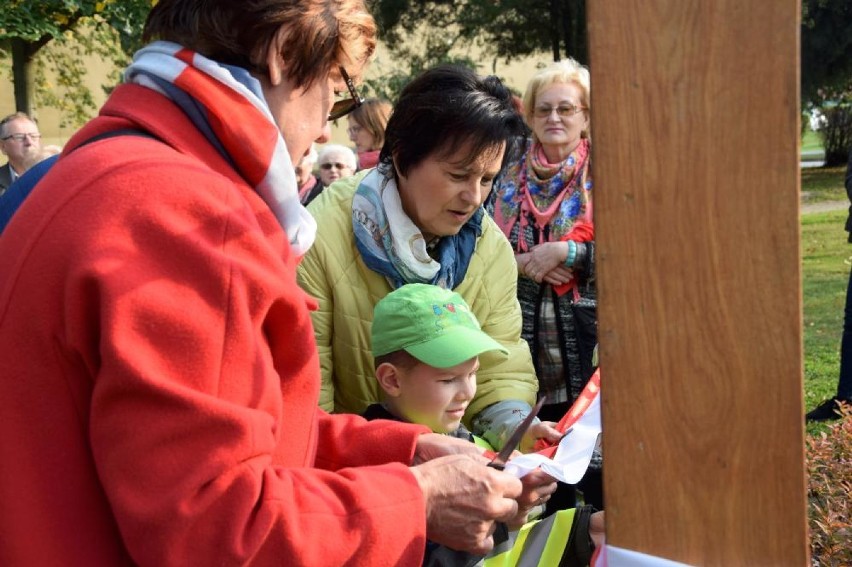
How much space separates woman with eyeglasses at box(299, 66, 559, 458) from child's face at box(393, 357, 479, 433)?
7.1 inches

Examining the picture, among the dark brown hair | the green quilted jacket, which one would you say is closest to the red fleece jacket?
the green quilted jacket

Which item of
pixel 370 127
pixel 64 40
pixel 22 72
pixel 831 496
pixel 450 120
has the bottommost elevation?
pixel 831 496

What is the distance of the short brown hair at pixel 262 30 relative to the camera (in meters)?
1.54

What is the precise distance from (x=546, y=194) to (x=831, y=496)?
5.86ft

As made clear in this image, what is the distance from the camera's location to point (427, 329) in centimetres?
252

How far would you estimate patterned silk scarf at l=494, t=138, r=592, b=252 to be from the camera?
4.02m

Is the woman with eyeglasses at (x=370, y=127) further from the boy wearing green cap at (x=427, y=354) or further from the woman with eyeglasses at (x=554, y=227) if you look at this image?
the boy wearing green cap at (x=427, y=354)

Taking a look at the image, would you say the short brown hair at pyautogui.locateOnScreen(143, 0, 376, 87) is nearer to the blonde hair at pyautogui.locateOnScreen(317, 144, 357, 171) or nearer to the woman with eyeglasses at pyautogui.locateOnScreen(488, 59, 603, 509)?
the woman with eyeglasses at pyautogui.locateOnScreen(488, 59, 603, 509)

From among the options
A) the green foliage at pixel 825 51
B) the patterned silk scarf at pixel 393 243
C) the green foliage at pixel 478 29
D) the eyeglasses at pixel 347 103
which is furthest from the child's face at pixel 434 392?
the green foliage at pixel 478 29

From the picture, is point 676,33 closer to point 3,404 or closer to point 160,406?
point 160,406

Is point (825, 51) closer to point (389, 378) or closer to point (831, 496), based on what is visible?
point (831, 496)

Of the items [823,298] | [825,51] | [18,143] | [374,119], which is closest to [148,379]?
[374,119]

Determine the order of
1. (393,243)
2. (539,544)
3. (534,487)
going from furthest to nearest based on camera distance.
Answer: (393,243), (539,544), (534,487)

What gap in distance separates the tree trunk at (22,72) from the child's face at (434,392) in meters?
12.7
